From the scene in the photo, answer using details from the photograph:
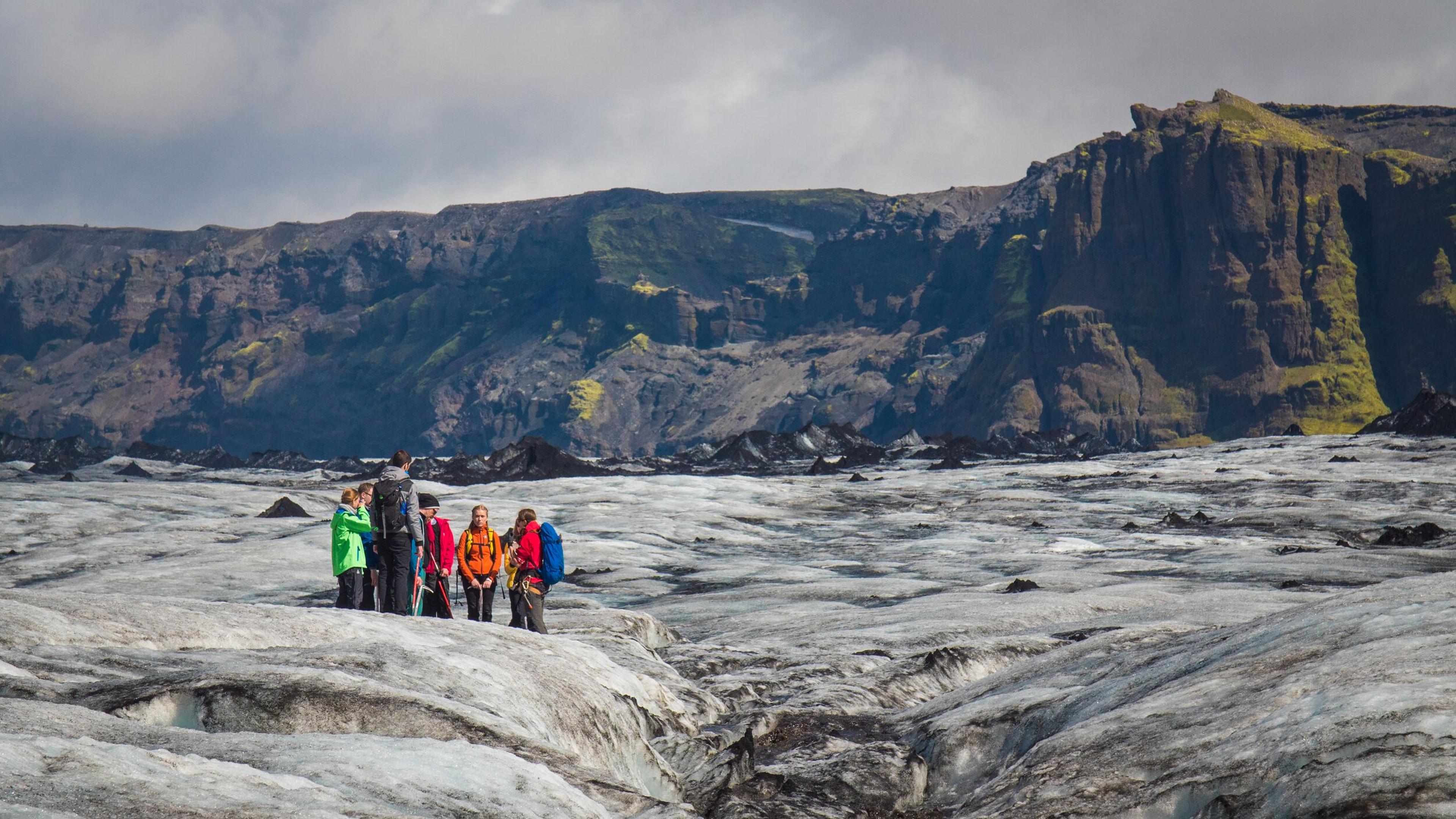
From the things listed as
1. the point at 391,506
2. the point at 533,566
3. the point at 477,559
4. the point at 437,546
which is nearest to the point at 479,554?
the point at 477,559

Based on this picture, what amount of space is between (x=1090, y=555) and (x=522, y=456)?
87.5 meters

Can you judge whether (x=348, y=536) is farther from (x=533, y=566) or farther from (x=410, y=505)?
(x=533, y=566)

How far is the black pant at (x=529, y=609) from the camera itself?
2103 cm

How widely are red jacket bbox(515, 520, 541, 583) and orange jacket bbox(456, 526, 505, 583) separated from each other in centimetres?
56

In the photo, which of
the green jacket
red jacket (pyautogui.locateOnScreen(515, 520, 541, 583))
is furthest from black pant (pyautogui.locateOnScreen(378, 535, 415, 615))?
red jacket (pyautogui.locateOnScreen(515, 520, 541, 583))

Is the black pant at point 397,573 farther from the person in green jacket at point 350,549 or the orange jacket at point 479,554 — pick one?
the orange jacket at point 479,554

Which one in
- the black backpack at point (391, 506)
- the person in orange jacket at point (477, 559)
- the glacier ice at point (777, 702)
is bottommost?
the glacier ice at point (777, 702)

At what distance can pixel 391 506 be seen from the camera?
812 inches

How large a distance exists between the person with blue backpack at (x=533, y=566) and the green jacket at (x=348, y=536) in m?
2.66

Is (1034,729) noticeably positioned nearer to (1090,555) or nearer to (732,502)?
(1090,555)

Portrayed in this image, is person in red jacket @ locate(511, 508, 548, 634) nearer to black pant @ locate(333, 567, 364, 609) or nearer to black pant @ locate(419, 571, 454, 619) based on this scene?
black pant @ locate(419, 571, 454, 619)

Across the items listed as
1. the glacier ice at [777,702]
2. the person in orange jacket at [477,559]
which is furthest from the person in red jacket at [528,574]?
the glacier ice at [777,702]

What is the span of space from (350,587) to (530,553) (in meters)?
3.31

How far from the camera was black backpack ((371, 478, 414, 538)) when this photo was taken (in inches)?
810
